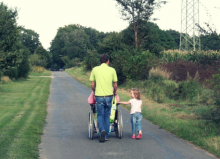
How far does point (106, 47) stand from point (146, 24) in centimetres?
512

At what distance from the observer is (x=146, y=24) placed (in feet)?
140

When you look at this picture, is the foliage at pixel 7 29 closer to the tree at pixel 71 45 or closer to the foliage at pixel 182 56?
the foliage at pixel 182 56

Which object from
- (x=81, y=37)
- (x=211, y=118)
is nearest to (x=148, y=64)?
(x=211, y=118)

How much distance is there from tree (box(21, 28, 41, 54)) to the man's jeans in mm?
139261

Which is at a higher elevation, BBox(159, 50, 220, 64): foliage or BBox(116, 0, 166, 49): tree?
BBox(116, 0, 166, 49): tree

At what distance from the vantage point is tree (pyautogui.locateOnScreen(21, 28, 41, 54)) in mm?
146125

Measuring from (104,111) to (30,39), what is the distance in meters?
142

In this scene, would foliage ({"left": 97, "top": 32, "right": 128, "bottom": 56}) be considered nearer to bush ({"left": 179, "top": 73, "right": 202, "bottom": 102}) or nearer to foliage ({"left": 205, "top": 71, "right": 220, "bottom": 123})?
bush ({"left": 179, "top": 73, "right": 202, "bottom": 102})

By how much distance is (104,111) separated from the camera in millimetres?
9883

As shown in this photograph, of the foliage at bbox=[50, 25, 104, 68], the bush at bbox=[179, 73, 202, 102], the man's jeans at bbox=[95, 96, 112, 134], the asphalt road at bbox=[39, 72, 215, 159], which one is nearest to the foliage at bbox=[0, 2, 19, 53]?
the bush at bbox=[179, 73, 202, 102]

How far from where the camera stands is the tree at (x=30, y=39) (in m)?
146

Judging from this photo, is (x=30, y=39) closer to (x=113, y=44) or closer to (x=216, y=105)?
(x=113, y=44)

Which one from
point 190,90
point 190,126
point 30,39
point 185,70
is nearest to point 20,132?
point 190,126

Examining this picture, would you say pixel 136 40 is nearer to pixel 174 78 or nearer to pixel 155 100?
pixel 174 78
